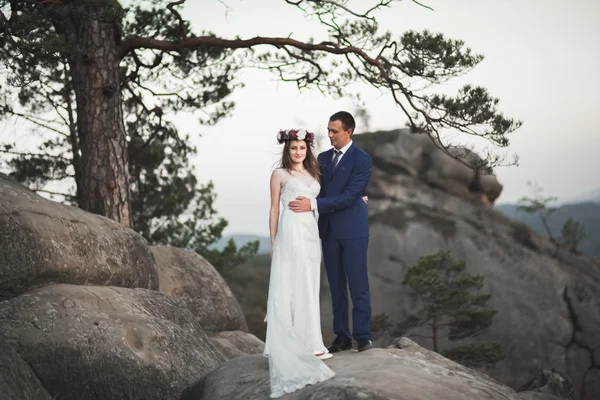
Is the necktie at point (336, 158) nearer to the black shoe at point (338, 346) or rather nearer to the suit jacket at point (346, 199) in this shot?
the suit jacket at point (346, 199)

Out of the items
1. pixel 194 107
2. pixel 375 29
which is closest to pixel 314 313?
pixel 375 29

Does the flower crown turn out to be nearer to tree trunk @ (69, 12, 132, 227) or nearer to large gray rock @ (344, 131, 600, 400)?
tree trunk @ (69, 12, 132, 227)

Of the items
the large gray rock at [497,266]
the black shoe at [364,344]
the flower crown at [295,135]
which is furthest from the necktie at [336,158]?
the large gray rock at [497,266]

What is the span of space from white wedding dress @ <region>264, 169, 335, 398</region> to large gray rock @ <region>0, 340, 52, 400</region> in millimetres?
2211

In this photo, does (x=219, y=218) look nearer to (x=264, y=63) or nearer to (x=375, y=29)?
(x=264, y=63)

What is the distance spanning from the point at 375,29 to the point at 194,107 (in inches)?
194

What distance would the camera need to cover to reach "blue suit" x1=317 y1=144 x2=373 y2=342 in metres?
6.72

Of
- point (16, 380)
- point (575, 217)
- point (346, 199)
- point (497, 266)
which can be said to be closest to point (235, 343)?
point (16, 380)

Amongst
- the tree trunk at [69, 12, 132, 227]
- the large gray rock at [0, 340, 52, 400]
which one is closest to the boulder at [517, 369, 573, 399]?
the tree trunk at [69, 12, 132, 227]

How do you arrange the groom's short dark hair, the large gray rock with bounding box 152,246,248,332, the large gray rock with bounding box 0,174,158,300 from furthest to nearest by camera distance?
the large gray rock with bounding box 152,246,248,332, the large gray rock with bounding box 0,174,158,300, the groom's short dark hair

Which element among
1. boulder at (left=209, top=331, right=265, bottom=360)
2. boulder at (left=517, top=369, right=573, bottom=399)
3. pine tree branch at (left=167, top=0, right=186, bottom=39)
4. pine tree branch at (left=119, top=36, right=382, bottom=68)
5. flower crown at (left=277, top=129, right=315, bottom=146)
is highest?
pine tree branch at (left=167, top=0, right=186, bottom=39)

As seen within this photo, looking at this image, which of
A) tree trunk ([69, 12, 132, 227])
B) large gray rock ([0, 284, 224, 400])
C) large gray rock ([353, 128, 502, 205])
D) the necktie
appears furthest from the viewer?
large gray rock ([353, 128, 502, 205])

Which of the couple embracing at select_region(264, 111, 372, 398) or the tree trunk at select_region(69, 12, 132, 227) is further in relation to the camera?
the tree trunk at select_region(69, 12, 132, 227)

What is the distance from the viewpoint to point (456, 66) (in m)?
11.9
